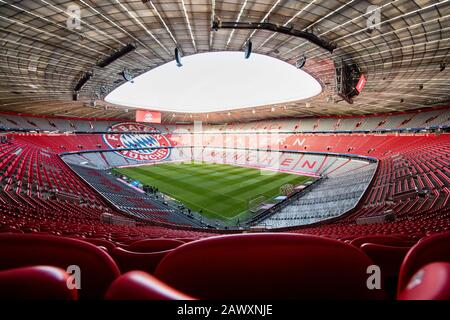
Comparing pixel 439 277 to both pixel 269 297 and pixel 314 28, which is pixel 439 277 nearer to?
pixel 269 297

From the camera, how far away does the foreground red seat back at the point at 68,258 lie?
1097 mm

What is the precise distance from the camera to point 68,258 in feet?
3.67

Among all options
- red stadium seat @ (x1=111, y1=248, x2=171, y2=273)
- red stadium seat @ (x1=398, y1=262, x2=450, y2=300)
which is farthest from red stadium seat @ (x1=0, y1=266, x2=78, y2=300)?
red stadium seat @ (x1=111, y1=248, x2=171, y2=273)

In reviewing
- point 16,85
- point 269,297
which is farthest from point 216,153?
point 269,297

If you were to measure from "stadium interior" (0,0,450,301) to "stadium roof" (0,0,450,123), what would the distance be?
0.36 feet

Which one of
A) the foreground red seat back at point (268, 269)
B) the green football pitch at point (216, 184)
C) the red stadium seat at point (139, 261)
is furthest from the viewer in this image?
the green football pitch at point (216, 184)

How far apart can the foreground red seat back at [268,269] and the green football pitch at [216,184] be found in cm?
1685

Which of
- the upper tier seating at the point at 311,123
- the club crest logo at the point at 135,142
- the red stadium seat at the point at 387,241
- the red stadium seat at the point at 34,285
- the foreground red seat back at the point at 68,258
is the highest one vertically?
the upper tier seating at the point at 311,123

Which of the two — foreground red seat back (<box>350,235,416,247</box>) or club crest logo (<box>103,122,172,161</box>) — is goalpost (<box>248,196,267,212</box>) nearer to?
foreground red seat back (<box>350,235,416,247</box>)

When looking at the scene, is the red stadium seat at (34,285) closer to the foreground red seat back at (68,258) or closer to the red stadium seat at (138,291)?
the red stadium seat at (138,291)

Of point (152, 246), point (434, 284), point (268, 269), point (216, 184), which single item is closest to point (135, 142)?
point (216, 184)

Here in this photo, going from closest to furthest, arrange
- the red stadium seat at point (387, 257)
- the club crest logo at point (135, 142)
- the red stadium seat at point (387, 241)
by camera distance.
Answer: the red stadium seat at point (387, 257) → the red stadium seat at point (387, 241) → the club crest logo at point (135, 142)

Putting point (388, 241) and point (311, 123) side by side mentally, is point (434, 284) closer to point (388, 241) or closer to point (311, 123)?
point (388, 241)

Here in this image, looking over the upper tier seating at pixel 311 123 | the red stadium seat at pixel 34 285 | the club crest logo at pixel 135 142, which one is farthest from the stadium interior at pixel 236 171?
the club crest logo at pixel 135 142
